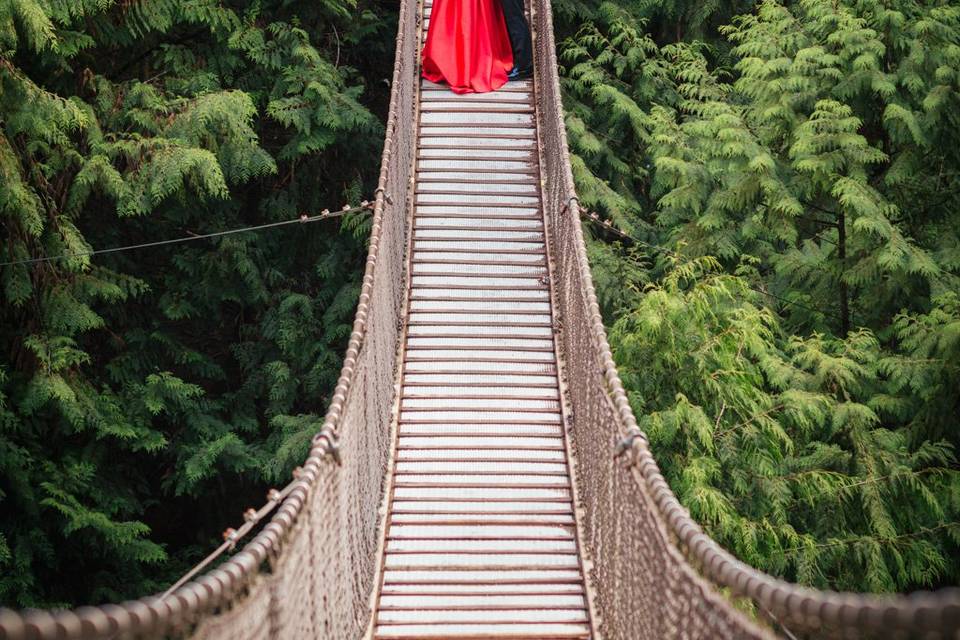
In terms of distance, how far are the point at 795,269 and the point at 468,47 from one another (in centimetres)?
279

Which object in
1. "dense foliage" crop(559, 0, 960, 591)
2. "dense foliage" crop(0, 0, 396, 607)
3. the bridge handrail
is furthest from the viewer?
"dense foliage" crop(0, 0, 396, 607)

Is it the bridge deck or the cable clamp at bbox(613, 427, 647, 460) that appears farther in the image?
the bridge deck

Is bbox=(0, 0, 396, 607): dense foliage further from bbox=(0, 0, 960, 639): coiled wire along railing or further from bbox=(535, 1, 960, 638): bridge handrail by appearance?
bbox=(535, 1, 960, 638): bridge handrail

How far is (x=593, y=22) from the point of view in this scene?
903 cm

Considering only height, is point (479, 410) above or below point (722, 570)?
below

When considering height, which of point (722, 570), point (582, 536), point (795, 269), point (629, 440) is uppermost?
point (722, 570)

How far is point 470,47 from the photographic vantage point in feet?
23.9

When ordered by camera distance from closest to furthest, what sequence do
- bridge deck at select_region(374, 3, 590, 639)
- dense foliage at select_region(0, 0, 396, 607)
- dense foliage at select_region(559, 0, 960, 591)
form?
bridge deck at select_region(374, 3, 590, 639), dense foliage at select_region(559, 0, 960, 591), dense foliage at select_region(0, 0, 396, 607)

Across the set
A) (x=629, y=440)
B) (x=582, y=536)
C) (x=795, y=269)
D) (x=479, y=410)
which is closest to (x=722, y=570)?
(x=629, y=440)

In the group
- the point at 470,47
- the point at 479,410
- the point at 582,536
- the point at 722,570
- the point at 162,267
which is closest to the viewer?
the point at 722,570

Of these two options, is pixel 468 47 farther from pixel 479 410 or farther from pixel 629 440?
pixel 629 440

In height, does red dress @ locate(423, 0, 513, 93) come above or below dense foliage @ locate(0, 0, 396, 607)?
above

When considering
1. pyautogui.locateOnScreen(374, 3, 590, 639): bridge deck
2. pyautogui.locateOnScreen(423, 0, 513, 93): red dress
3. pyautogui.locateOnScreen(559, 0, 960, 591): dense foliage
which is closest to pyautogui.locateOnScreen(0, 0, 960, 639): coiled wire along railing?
pyautogui.locateOnScreen(374, 3, 590, 639): bridge deck

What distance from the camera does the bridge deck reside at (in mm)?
4301
